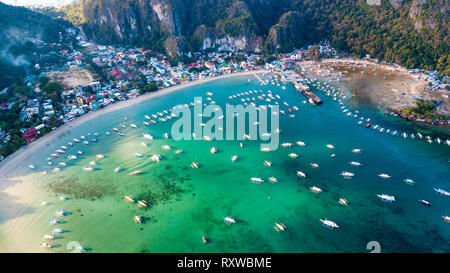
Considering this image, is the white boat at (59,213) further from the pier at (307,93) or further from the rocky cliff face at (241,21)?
the rocky cliff face at (241,21)

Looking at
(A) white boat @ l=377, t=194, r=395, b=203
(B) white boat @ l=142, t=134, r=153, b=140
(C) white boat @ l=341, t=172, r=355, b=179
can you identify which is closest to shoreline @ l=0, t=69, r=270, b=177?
(B) white boat @ l=142, t=134, r=153, b=140

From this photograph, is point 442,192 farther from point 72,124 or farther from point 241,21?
point 241,21

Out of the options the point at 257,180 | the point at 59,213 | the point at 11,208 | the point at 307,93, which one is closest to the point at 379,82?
the point at 307,93

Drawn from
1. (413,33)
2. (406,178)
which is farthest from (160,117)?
(413,33)

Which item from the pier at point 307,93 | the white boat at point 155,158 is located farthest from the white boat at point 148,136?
the pier at point 307,93

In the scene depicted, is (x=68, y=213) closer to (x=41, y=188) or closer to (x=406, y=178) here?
(x=41, y=188)
